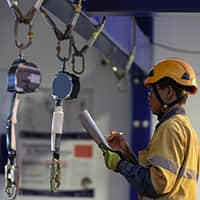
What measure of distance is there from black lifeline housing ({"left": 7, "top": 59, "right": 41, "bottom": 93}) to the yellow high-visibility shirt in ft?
1.40

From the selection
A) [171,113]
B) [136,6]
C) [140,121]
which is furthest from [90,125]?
[140,121]

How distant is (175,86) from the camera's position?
1.86 m

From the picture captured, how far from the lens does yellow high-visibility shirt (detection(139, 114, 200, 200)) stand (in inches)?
66.2

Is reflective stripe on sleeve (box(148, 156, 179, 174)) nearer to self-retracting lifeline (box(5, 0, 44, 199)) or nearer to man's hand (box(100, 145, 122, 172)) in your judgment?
man's hand (box(100, 145, 122, 172))

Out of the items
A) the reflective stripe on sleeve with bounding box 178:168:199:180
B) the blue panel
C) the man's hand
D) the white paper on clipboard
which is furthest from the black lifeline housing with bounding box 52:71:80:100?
the blue panel

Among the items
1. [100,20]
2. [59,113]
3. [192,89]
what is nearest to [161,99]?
[192,89]

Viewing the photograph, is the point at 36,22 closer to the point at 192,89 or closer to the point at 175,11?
the point at 175,11

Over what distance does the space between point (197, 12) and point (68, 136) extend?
6.40 ft

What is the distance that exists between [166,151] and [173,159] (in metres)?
0.03

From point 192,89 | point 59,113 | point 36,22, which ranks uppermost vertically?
point 36,22

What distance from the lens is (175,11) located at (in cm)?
233

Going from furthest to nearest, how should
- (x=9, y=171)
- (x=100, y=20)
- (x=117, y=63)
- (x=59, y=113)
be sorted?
(x=117, y=63), (x=100, y=20), (x=59, y=113), (x=9, y=171)

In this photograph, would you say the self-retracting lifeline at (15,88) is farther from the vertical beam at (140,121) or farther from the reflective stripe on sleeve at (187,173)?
the vertical beam at (140,121)

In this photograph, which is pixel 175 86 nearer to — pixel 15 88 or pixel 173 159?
pixel 173 159
